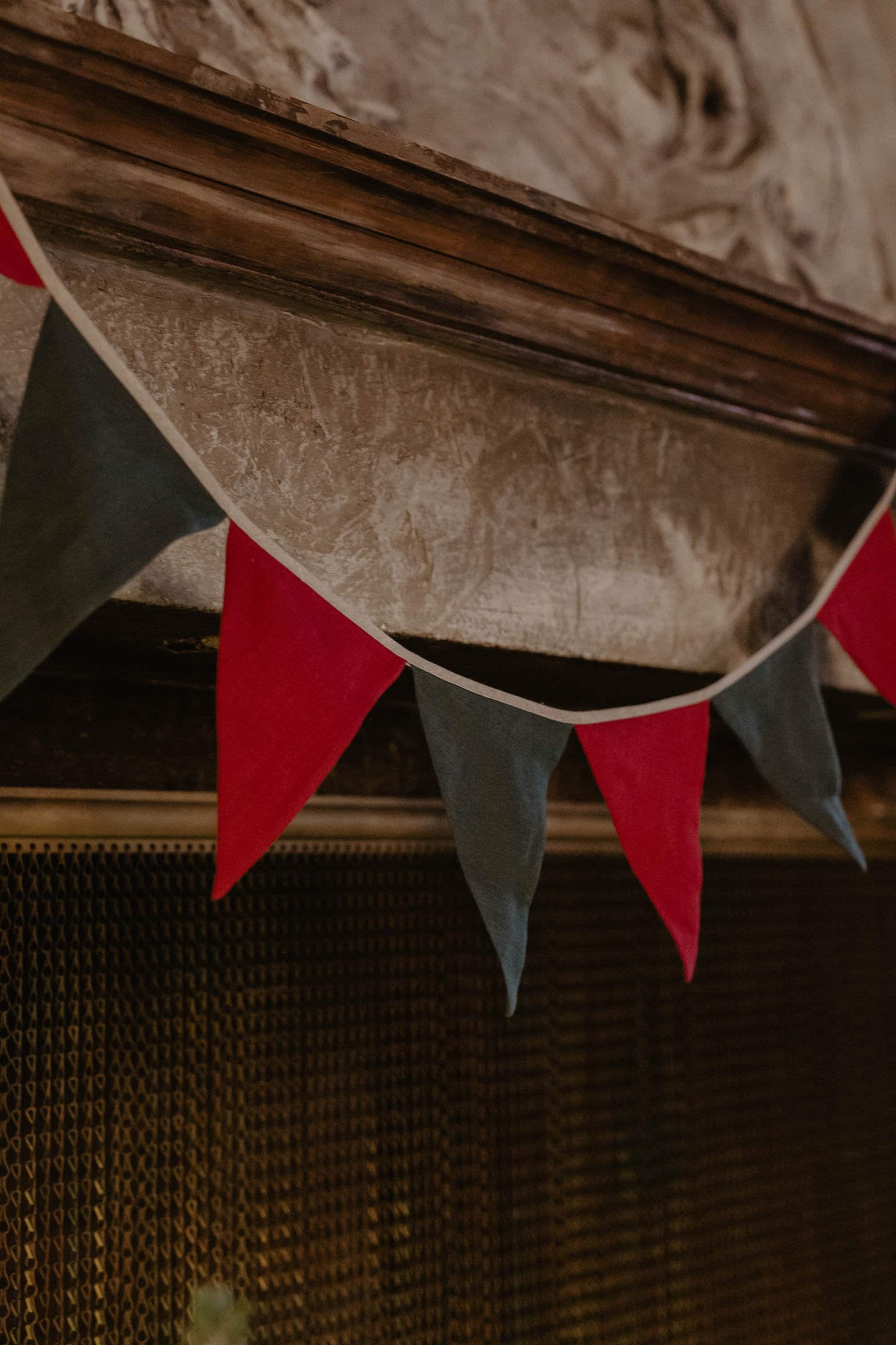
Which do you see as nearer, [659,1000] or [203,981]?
[203,981]

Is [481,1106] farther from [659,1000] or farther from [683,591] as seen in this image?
[683,591]

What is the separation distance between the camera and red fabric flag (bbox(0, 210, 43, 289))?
0.76 m

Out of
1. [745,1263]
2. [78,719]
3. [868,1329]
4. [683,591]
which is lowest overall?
[868,1329]

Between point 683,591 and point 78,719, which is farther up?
point 683,591

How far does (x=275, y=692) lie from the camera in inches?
33.7

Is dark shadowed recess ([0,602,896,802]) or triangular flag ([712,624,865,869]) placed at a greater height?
triangular flag ([712,624,865,869])

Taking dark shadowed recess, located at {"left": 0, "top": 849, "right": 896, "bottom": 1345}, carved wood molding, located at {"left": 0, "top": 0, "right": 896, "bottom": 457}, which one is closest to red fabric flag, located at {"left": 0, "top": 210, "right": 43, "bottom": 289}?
carved wood molding, located at {"left": 0, "top": 0, "right": 896, "bottom": 457}

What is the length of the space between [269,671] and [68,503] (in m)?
0.20

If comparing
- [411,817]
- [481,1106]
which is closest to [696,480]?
[411,817]

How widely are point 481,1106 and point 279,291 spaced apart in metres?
1.00

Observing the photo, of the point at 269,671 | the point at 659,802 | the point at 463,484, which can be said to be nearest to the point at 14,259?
the point at 269,671

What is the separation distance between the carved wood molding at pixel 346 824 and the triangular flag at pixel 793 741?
1.14 feet

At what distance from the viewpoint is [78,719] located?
1.15 metres

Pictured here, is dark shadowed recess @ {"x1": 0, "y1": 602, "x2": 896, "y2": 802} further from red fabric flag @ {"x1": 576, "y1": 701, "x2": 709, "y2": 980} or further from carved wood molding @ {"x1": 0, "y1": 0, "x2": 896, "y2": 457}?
carved wood molding @ {"x1": 0, "y1": 0, "x2": 896, "y2": 457}
